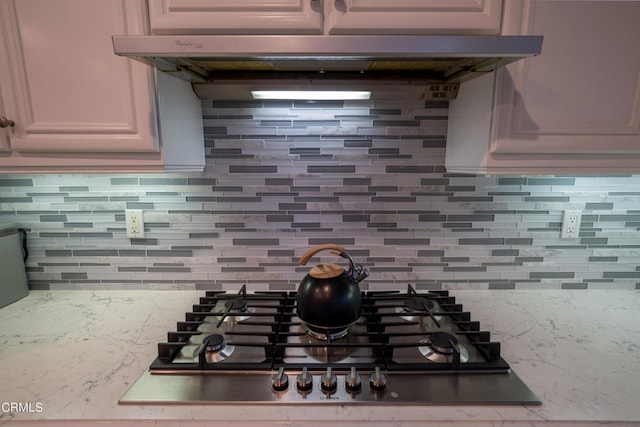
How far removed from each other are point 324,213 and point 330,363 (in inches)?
22.2

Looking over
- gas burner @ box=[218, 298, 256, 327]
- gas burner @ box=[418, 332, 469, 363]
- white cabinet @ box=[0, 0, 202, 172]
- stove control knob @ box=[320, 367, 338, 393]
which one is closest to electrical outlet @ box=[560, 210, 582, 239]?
gas burner @ box=[418, 332, 469, 363]

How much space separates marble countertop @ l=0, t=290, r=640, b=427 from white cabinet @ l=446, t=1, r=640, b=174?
1.65 feet

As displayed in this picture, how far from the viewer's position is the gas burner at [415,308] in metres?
1.01

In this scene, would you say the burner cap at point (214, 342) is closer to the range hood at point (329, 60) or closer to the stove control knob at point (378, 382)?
the stove control knob at point (378, 382)

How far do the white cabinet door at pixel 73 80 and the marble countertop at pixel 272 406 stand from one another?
0.55 metres

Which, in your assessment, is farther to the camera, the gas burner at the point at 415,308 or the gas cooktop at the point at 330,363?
the gas burner at the point at 415,308

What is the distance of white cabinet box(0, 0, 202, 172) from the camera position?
2.65 ft

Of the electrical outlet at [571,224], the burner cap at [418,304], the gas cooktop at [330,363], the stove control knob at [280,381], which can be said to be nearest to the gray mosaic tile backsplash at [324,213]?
the electrical outlet at [571,224]

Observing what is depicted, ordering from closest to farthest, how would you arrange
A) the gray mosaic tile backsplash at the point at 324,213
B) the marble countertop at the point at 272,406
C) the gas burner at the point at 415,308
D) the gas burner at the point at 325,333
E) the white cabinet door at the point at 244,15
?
the marble countertop at the point at 272,406, the white cabinet door at the point at 244,15, the gas burner at the point at 325,333, the gas burner at the point at 415,308, the gray mosaic tile backsplash at the point at 324,213

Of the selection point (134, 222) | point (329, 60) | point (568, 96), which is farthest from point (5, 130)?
point (568, 96)

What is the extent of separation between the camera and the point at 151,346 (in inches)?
35.6

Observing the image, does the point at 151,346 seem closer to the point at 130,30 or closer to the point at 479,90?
the point at 130,30

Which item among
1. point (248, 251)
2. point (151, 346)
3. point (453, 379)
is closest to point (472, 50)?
point (453, 379)

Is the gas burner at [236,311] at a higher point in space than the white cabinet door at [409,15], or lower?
lower
